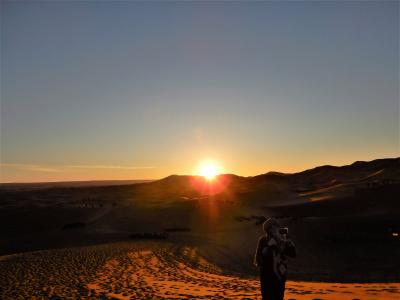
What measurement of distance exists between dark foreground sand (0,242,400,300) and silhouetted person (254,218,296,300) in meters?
3.62

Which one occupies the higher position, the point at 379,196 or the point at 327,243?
the point at 379,196

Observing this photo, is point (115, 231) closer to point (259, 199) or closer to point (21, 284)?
point (21, 284)

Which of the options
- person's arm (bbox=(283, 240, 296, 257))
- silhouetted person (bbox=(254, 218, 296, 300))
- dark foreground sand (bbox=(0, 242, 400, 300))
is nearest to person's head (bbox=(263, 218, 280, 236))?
silhouetted person (bbox=(254, 218, 296, 300))

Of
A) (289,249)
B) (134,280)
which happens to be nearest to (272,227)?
(289,249)

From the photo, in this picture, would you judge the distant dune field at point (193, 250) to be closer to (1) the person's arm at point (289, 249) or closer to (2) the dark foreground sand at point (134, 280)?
(2) the dark foreground sand at point (134, 280)

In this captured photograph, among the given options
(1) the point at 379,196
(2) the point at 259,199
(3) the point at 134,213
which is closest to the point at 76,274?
(3) the point at 134,213

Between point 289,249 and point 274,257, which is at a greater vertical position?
point 289,249

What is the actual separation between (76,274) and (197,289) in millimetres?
5856

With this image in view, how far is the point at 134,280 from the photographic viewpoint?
48.3ft

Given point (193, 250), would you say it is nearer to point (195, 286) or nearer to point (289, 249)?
point (195, 286)

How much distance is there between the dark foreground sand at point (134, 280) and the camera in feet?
39.1

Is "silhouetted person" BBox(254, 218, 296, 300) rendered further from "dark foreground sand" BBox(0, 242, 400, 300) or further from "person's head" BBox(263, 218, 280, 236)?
"dark foreground sand" BBox(0, 242, 400, 300)

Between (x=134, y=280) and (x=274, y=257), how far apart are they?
333 inches

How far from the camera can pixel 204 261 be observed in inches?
833
